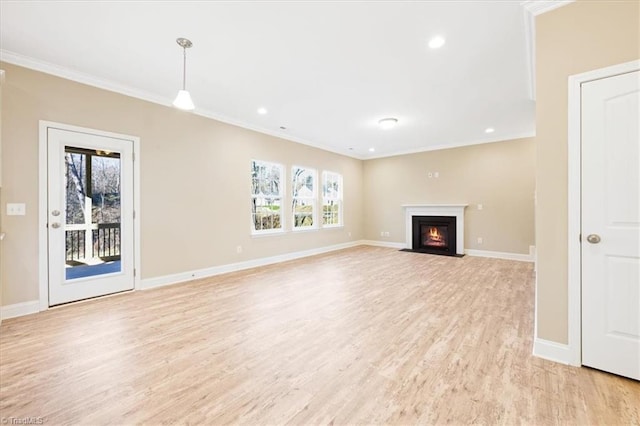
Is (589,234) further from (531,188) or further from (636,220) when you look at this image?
(531,188)

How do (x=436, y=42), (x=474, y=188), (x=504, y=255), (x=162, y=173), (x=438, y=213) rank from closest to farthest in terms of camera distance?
(x=436, y=42)
(x=162, y=173)
(x=504, y=255)
(x=474, y=188)
(x=438, y=213)

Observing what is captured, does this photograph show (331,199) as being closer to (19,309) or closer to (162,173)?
(162,173)

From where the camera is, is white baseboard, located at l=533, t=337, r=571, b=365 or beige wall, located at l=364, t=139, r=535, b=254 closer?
white baseboard, located at l=533, t=337, r=571, b=365

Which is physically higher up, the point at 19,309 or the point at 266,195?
the point at 266,195

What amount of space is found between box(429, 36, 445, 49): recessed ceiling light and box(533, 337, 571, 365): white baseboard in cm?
281

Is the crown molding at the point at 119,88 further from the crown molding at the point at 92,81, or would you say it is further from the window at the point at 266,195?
the window at the point at 266,195

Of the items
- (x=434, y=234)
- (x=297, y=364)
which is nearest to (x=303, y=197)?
(x=434, y=234)

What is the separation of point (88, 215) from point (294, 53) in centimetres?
332

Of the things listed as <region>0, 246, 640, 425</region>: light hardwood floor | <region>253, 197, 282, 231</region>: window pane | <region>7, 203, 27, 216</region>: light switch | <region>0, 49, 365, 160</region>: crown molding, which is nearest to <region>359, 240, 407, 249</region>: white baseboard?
<region>253, 197, 282, 231</region>: window pane

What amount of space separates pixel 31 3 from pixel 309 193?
17.6 feet

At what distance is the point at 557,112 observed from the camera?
2.09 m

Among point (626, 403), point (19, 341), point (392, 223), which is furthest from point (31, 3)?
point (392, 223)

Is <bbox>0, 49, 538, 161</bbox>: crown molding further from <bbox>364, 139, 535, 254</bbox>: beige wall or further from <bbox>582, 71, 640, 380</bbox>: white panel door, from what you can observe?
<bbox>582, 71, 640, 380</bbox>: white panel door

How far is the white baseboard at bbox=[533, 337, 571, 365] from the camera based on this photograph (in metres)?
2.06
